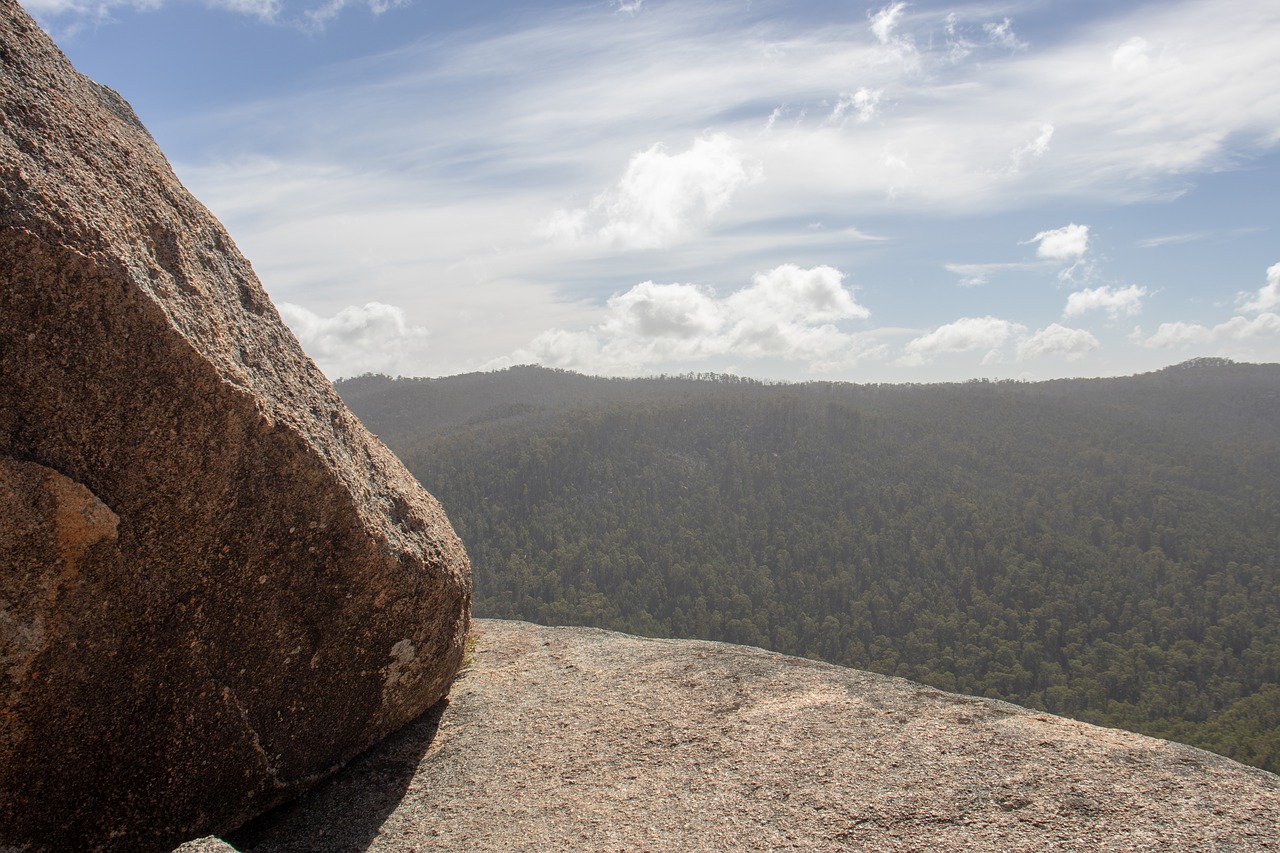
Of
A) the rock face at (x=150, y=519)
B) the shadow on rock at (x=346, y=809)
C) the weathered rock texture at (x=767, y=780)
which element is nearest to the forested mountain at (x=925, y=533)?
the weathered rock texture at (x=767, y=780)

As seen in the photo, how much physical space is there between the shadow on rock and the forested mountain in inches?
2070

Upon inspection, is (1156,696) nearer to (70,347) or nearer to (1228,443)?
(70,347)

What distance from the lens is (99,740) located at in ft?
16.4

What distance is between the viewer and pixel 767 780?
5.89 meters

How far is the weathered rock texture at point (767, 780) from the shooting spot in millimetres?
5195

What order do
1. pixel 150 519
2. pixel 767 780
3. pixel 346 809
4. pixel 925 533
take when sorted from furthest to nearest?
1. pixel 925 533
2. pixel 346 809
3. pixel 767 780
4. pixel 150 519

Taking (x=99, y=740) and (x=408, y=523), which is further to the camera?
(x=408, y=523)

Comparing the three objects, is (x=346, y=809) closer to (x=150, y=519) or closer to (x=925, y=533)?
(x=150, y=519)

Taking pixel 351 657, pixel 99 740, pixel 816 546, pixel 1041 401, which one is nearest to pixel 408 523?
pixel 351 657

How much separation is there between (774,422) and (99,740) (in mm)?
144413

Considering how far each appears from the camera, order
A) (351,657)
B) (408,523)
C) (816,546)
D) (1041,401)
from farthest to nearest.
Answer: (1041,401)
(816,546)
(408,523)
(351,657)

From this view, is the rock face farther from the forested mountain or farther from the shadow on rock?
the forested mountain

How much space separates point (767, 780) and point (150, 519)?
4670mm

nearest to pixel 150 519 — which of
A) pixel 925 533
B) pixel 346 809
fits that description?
pixel 346 809
